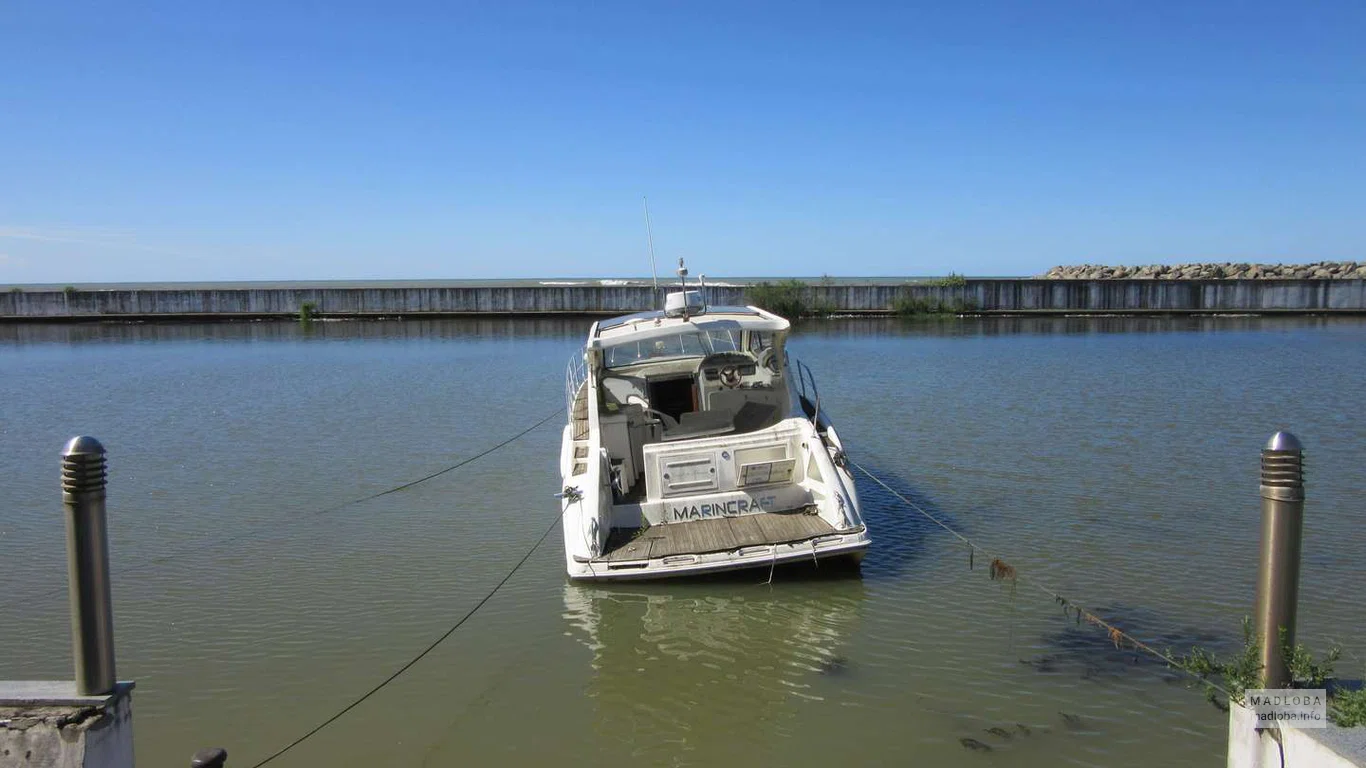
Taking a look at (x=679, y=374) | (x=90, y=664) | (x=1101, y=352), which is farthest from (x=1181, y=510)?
(x=1101, y=352)

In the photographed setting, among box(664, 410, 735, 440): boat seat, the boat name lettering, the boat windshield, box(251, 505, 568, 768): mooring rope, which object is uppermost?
the boat windshield

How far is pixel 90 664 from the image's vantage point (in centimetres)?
497

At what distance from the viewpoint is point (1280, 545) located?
199 inches

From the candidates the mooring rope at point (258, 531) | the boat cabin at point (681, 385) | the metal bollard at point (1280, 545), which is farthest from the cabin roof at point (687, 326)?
the metal bollard at point (1280, 545)

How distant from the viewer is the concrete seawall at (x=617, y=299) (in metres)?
51.7

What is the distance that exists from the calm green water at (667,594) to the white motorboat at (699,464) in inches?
18.6

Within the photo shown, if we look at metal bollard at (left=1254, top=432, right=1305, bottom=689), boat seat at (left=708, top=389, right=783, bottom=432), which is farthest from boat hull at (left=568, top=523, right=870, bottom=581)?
metal bollard at (left=1254, top=432, right=1305, bottom=689)

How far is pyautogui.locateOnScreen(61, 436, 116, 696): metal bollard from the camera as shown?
16.3ft

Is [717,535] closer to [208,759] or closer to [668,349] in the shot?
[668,349]

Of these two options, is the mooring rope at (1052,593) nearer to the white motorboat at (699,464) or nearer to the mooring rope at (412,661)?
the white motorboat at (699,464)

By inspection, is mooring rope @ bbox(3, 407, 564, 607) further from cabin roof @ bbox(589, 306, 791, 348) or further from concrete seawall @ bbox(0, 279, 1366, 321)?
concrete seawall @ bbox(0, 279, 1366, 321)

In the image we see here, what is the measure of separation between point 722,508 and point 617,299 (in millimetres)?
43853

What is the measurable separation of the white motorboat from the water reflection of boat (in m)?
0.37

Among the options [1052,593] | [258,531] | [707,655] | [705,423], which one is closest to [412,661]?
[707,655]
